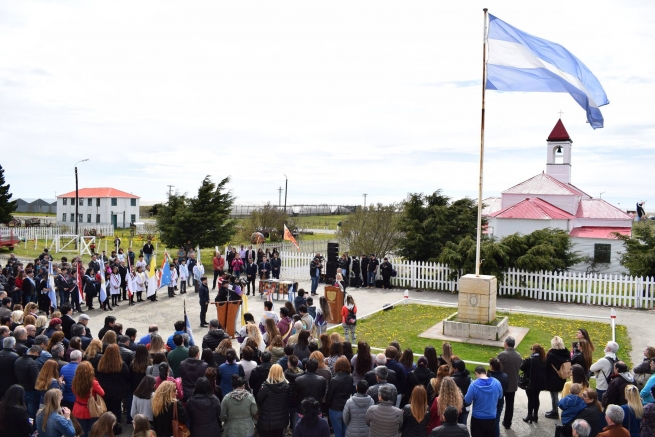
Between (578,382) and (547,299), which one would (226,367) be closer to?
(578,382)

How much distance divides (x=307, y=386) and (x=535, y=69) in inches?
410

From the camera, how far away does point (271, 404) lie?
7410 millimetres

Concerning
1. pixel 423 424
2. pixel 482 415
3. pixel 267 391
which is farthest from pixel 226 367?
pixel 482 415

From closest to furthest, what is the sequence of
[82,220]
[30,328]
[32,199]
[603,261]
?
1. [30,328]
2. [603,261]
3. [82,220]
4. [32,199]

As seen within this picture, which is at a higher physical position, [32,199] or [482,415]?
[32,199]

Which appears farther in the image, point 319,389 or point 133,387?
point 133,387

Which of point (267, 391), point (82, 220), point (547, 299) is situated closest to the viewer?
point (267, 391)

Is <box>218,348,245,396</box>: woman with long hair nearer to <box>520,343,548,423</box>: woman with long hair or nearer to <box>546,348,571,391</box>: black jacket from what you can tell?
<box>520,343,548,423</box>: woman with long hair

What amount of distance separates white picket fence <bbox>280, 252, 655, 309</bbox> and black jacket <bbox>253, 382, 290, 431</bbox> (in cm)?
1647

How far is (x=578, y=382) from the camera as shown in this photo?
24.5 ft

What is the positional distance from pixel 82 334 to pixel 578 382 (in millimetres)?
8088

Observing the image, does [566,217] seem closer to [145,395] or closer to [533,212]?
[533,212]

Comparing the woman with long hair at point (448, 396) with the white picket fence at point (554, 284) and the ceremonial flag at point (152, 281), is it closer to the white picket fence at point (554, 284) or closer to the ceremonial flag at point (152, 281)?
the ceremonial flag at point (152, 281)

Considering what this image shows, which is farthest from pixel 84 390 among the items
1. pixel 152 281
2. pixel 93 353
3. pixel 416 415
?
pixel 152 281
